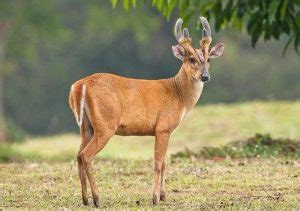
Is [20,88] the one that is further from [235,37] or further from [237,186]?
[237,186]

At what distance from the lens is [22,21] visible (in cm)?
3491

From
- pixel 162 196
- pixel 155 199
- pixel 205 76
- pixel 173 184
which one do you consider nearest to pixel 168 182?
pixel 173 184

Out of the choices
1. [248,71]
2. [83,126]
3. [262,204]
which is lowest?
[248,71]

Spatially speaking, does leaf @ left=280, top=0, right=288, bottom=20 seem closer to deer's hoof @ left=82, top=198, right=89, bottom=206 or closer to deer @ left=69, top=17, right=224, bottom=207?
deer @ left=69, top=17, right=224, bottom=207


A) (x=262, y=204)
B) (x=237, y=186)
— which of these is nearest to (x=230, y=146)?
(x=237, y=186)

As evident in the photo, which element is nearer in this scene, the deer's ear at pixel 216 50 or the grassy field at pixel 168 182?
the grassy field at pixel 168 182

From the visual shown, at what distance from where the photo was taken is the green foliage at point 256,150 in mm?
13922

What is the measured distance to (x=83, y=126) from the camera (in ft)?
31.7

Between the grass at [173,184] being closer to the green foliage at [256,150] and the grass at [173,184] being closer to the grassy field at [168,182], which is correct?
the grassy field at [168,182]

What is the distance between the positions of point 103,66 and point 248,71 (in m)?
7.02

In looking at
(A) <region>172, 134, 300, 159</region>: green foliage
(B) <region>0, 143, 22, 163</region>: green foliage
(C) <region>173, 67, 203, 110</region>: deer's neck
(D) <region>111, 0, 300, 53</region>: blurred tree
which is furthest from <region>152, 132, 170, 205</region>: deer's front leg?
(B) <region>0, 143, 22, 163</region>: green foliage

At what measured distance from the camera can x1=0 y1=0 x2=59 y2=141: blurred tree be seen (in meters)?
33.9

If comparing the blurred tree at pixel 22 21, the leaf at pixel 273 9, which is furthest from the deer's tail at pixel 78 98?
the blurred tree at pixel 22 21

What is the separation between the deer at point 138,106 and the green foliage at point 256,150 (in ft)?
12.7
